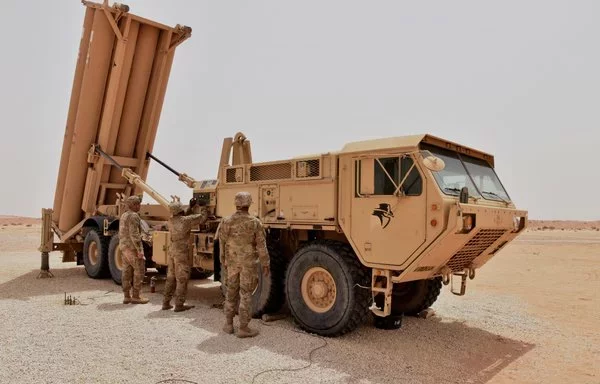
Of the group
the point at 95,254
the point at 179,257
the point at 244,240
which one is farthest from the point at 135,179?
the point at 244,240

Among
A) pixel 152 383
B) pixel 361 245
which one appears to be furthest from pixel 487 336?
pixel 152 383

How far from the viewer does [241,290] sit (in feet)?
18.6

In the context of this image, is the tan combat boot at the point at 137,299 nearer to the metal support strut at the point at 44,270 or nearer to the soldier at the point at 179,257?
the soldier at the point at 179,257

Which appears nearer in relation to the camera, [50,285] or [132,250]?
[132,250]

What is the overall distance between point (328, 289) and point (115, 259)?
5431 millimetres

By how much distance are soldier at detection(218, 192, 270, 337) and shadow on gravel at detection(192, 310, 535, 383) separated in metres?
0.43

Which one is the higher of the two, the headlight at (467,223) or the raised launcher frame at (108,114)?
the raised launcher frame at (108,114)

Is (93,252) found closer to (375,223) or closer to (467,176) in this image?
(375,223)

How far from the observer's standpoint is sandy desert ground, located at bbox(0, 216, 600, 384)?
14.1 ft

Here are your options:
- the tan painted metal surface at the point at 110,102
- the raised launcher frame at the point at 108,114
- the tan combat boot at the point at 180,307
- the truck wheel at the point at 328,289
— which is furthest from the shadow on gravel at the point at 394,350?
the tan painted metal surface at the point at 110,102

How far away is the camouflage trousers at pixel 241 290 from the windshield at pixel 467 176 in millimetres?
2471

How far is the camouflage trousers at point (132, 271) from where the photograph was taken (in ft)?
24.9

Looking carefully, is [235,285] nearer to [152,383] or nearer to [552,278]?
[152,383]

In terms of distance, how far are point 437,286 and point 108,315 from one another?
4.72 m
